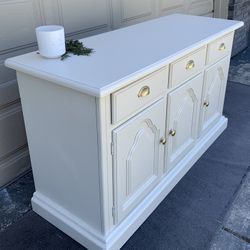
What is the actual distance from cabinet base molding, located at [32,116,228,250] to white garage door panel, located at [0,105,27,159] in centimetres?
33

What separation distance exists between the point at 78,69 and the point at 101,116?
0.22 meters

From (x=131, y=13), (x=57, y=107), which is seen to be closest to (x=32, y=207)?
(x=57, y=107)

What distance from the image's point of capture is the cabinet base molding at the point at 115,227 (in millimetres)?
1446

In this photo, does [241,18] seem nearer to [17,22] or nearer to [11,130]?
[17,22]

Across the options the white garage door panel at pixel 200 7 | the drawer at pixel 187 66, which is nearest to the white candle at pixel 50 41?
the drawer at pixel 187 66

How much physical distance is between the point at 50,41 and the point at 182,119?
2.68 feet

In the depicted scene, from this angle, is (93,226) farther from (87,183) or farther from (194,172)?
(194,172)

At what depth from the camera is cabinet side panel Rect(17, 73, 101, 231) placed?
1.26m

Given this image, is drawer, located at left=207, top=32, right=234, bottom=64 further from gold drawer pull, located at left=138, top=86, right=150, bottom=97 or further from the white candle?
the white candle

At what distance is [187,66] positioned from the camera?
65.3 inches

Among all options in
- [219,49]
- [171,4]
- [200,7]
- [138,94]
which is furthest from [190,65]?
[200,7]

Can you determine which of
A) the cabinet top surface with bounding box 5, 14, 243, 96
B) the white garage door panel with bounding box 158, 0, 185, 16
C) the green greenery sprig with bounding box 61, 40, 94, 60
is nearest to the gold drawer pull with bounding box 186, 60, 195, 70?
the cabinet top surface with bounding box 5, 14, 243, 96

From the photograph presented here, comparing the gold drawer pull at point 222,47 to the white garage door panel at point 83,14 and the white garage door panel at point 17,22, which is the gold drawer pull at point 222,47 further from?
the white garage door panel at point 17,22

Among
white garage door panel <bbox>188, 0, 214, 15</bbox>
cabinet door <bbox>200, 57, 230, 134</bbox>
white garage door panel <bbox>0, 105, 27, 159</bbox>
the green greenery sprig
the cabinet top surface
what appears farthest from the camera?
white garage door panel <bbox>188, 0, 214, 15</bbox>
